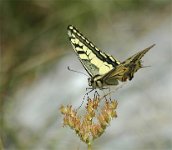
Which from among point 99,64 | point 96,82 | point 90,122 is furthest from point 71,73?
point 90,122

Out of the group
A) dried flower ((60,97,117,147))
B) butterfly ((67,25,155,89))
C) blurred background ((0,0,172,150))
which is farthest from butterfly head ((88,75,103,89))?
blurred background ((0,0,172,150))

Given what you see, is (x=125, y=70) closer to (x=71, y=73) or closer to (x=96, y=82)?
(x=96, y=82)

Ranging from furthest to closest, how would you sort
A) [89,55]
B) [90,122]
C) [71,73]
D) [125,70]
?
[71,73]
[89,55]
[125,70]
[90,122]

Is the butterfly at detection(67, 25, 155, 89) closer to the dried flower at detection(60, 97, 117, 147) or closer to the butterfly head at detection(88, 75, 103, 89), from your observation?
the butterfly head at detection(88, 75, 103, 89)

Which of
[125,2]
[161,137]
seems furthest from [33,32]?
[161,137]

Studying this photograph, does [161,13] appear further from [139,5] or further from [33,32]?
[33,32]

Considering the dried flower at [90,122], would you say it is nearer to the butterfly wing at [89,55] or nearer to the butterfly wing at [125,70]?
the butterfly wing at [125,70]
